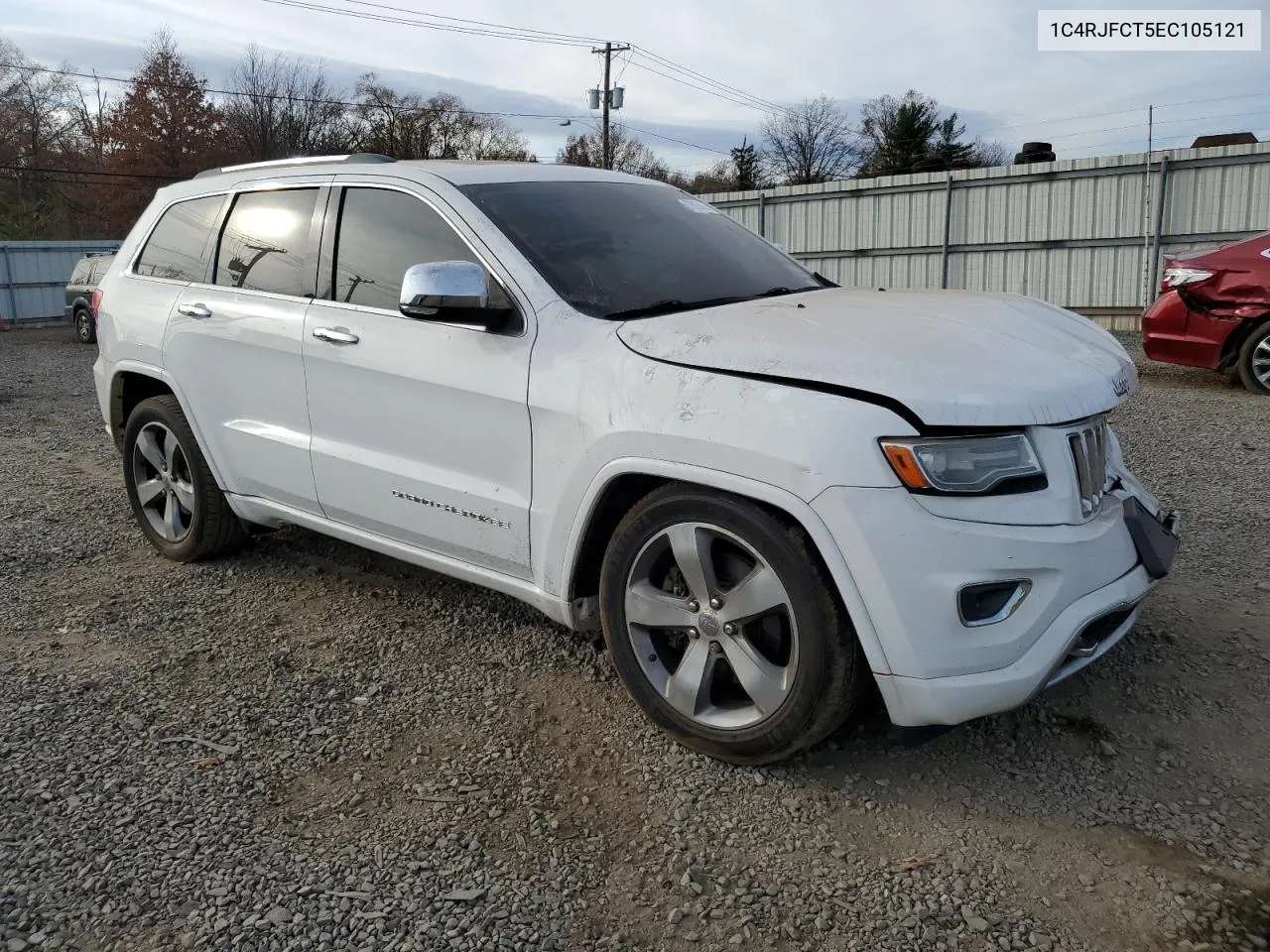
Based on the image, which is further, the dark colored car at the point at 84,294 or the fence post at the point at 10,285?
the fence post at the point at 10,285

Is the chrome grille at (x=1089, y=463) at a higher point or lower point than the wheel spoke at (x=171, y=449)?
higher

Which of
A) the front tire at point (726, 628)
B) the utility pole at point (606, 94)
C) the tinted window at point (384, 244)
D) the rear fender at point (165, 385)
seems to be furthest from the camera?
the utility pole at point (606, 94)

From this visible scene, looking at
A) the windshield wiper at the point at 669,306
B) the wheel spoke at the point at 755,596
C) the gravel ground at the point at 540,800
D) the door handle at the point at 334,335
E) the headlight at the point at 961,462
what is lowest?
the gravel ground at the point at 540,800

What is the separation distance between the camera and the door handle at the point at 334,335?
377cm

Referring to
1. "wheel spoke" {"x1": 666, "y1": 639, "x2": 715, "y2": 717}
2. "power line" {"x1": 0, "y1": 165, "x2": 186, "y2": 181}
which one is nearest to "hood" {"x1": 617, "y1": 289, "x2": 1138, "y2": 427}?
"wheel spoke" {"x1": 666, "y1": 639, "x2": 715, "y2": 717}

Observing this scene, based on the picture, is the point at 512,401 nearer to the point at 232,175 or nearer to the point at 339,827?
the point at 339,827

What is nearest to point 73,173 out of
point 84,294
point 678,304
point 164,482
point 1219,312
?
point 84,294

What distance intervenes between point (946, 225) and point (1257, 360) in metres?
10.4

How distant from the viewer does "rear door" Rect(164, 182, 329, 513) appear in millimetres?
4082

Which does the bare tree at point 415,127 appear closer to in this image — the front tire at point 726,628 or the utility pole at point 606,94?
the utility pole at point 606,94

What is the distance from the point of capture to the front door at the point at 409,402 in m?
3.31

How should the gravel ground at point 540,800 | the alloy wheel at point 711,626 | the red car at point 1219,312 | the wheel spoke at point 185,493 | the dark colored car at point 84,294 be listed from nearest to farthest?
the gravel ground at point 540,800 → the alloy wheel at point 711,626 → the wheel spoke at point 185,493 → the red car at point 1219,312 → the dark colored car at point 84,294

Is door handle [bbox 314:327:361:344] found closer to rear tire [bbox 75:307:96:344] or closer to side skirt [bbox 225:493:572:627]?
side skirt [bbox 225:493:572:627]

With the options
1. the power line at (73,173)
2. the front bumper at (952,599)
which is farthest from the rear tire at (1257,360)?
the power line at (73,173)
